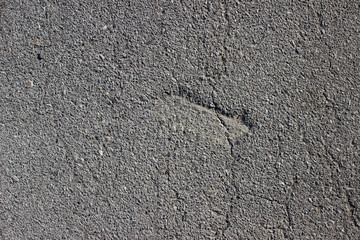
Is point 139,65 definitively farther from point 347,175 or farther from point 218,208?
point 347,175

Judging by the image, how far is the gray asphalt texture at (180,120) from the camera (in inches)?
70.0

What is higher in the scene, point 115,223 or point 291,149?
point 291,149

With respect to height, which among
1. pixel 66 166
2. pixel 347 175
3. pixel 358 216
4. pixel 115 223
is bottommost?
pixel 115 223

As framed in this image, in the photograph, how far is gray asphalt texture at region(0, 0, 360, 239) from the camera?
70.0 inches

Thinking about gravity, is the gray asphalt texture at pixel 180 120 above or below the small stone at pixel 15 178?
above

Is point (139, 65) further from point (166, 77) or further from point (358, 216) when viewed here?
point (358, 216)

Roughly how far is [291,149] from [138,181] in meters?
1.02

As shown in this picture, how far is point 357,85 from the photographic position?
6.00 feet

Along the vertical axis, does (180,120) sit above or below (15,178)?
above

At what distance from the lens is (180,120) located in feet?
5.93

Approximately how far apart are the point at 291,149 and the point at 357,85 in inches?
24.5

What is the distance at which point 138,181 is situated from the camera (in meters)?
1.79

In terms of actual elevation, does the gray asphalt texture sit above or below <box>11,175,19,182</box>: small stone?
above

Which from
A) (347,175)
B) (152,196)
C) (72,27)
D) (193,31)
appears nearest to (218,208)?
(152,196)
